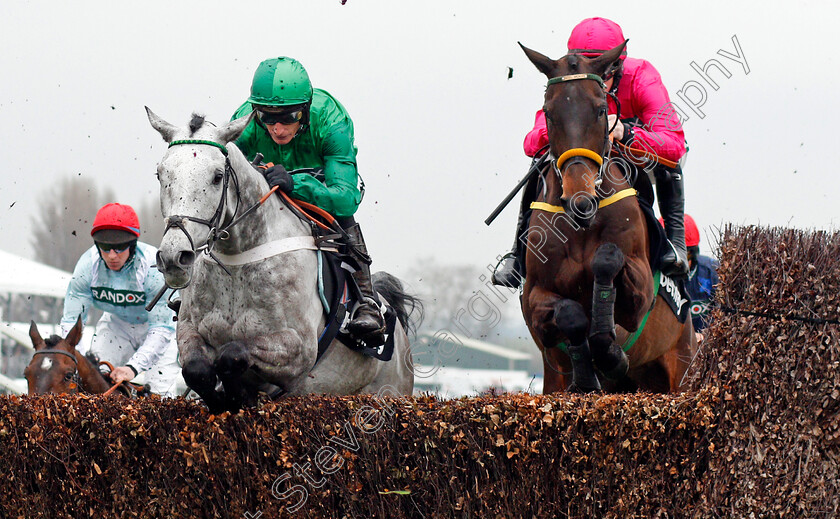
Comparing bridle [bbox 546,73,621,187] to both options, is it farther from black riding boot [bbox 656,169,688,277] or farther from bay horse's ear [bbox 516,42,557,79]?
black riding boot [bbox 656,169,688,277]

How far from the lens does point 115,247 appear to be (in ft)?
23.3

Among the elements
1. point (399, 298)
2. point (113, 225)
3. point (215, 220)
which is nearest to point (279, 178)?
point (215, 220)

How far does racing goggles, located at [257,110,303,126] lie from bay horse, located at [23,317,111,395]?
2.24 m

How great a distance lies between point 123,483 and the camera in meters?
4.64

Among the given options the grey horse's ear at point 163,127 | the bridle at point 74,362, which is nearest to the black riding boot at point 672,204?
the grey horse's ear at point 163,127

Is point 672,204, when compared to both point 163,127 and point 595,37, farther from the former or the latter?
point 163,127

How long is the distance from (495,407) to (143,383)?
383 centimetres

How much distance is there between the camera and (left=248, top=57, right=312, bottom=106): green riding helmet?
519 centimetres

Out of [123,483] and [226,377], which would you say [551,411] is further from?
[123,483]

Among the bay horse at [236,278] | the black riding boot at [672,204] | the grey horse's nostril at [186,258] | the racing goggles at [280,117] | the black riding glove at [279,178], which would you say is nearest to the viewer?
the grey horse's nostril at [186,258]

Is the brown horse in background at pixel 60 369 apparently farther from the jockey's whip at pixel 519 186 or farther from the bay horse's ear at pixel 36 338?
the jockey's whip at pixel 519 186

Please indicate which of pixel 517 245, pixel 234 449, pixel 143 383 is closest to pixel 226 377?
pixel 234 449

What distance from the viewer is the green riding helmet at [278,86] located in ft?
17.0

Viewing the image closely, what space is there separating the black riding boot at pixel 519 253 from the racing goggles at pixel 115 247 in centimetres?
283
